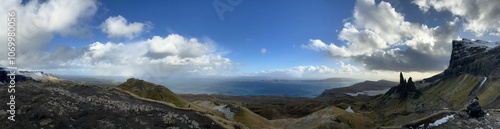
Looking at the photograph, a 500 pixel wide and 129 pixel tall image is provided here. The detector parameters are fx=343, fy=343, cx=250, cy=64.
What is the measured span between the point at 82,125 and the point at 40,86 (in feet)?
40.5

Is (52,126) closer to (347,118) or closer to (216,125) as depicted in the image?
(216,125)

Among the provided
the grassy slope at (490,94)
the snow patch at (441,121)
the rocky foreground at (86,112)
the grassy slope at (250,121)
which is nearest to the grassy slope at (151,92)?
the grassy slope at (250,121)

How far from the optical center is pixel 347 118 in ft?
324

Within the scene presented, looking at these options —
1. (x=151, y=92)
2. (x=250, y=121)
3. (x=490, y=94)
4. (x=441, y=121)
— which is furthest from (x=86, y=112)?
(x=490, y=94)

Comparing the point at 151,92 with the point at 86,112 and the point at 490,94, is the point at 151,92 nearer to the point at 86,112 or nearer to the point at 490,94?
the point at 86,112

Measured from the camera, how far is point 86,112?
37875 mm

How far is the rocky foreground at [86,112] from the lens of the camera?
3525cm

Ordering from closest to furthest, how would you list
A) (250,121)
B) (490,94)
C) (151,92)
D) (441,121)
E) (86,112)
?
1. (441,121)
2. (86,112)
3. (151,92)
4. (250,121)
5. (490,94)

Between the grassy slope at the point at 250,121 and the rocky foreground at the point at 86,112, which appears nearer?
the rocky foreground at the point at 86,112

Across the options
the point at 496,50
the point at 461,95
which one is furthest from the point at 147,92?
the point at 496,50

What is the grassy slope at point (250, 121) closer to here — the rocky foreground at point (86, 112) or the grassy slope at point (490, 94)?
A: the rocky foreground at point (86, 112)

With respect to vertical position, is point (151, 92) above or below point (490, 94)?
above

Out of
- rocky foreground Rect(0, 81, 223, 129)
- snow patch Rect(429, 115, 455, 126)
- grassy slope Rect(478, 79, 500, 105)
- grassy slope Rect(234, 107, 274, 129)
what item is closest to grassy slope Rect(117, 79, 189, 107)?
grassy slope Rect(234, 107, 274, 129)

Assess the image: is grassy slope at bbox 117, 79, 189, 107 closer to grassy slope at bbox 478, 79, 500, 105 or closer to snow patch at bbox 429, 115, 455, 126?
snow patch at bbox 429, 115, 455, 126
